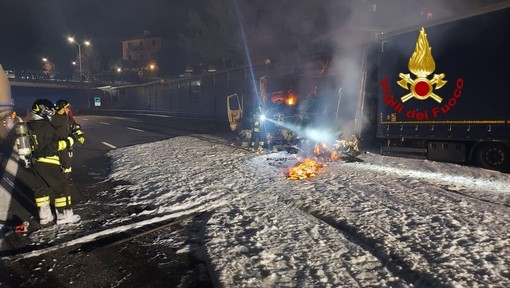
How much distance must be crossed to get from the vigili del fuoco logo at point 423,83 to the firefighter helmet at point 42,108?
749cm

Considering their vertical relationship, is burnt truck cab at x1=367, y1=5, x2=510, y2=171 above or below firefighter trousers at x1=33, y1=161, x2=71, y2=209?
above

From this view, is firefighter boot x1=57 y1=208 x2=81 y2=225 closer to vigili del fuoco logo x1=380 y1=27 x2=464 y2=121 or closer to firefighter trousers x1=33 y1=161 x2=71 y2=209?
firefighter trousers x1=33 y1=161 x2=71 y2=209

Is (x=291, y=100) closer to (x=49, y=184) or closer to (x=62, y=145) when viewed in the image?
(x=62, y=145)

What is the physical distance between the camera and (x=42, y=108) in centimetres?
473

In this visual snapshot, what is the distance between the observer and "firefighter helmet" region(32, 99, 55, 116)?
467cm

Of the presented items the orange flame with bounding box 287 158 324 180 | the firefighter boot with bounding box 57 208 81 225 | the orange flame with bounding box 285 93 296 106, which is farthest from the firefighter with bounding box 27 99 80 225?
the orange flame with bounding box 285 93 296 106

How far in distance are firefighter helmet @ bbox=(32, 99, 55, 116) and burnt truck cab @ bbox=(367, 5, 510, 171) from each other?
7.47 meters

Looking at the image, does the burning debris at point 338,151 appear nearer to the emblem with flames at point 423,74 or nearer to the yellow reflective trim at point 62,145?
the emblem with flames at point 423,74

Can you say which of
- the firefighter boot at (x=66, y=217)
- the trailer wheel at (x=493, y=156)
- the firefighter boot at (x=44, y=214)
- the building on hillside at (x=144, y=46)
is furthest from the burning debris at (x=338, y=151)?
the building on hillside at (x=144, y=46)

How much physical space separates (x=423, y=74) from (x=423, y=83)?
0.21 m

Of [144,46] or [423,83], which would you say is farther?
[144,46]

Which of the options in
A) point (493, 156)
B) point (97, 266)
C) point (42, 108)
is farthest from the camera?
point (493, 156)

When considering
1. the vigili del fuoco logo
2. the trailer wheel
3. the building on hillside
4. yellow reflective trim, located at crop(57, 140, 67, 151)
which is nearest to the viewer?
yellow reflective trim, located at crop(57, 140, 67, 151)

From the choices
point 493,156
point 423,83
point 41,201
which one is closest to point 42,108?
point 41,201
